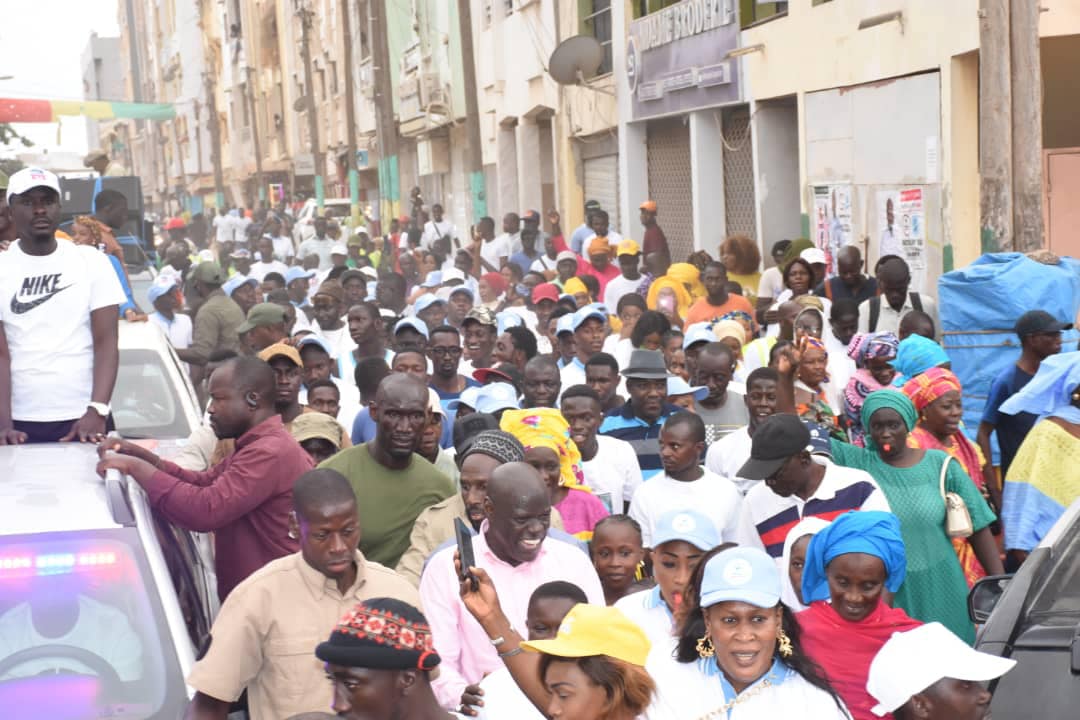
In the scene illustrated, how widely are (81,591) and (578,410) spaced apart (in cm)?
329

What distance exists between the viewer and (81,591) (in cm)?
458

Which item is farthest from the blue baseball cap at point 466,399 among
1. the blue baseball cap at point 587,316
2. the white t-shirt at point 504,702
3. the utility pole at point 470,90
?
the utility pole at point 470,90

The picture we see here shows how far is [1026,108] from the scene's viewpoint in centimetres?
1011

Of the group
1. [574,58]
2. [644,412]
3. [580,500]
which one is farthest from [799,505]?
[574,58]

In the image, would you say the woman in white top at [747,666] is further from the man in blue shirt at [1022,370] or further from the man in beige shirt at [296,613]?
the man in blue shirt at [1022,370]

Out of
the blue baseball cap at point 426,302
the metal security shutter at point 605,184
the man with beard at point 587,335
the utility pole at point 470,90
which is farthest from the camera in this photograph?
the metal security shutter at point 605,184

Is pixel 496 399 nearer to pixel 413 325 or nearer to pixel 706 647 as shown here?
pixel 413 325

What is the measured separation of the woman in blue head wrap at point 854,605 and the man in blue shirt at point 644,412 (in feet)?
9.03

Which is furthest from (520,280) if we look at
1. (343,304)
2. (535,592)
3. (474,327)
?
(535,592)

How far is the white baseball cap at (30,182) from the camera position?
20.8ft

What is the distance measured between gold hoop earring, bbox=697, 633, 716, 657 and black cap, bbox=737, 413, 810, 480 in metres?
1.90

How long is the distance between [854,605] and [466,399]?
145 inches

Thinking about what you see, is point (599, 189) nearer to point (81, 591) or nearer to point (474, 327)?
point (474, 327)

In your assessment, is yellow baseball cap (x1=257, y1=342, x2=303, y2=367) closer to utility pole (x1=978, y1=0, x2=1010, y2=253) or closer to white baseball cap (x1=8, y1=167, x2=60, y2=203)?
white baseball cap (x1=8, y1=167, x2=60, y2=203)
